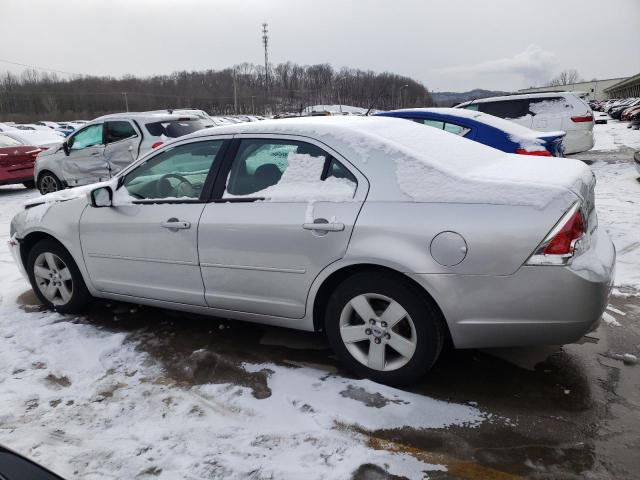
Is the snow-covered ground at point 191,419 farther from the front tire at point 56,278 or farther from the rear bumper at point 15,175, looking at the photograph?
the rear bumper at point 15,175

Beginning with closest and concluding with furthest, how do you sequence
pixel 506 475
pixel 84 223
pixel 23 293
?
pixel 506 475
pixel 84 223
pixel 23 293

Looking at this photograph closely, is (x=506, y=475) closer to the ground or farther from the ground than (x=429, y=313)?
closer to the ground

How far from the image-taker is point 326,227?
2.99m

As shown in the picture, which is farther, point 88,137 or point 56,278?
point 88,137

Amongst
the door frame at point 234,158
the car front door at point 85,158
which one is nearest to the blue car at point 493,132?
the door frame at point 234,158

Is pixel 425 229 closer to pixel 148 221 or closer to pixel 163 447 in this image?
pixel 163 447

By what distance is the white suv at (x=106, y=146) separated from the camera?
31.3 feet

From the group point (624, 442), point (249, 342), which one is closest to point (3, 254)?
point (249, 342)

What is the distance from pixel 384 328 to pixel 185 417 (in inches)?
48.6

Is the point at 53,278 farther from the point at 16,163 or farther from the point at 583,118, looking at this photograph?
the point at 583,118

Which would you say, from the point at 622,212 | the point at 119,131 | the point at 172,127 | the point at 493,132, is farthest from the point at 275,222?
the point at 119,131

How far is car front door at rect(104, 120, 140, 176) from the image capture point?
956 cm

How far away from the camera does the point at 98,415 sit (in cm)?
294

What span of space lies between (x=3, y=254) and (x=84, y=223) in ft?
11.3
